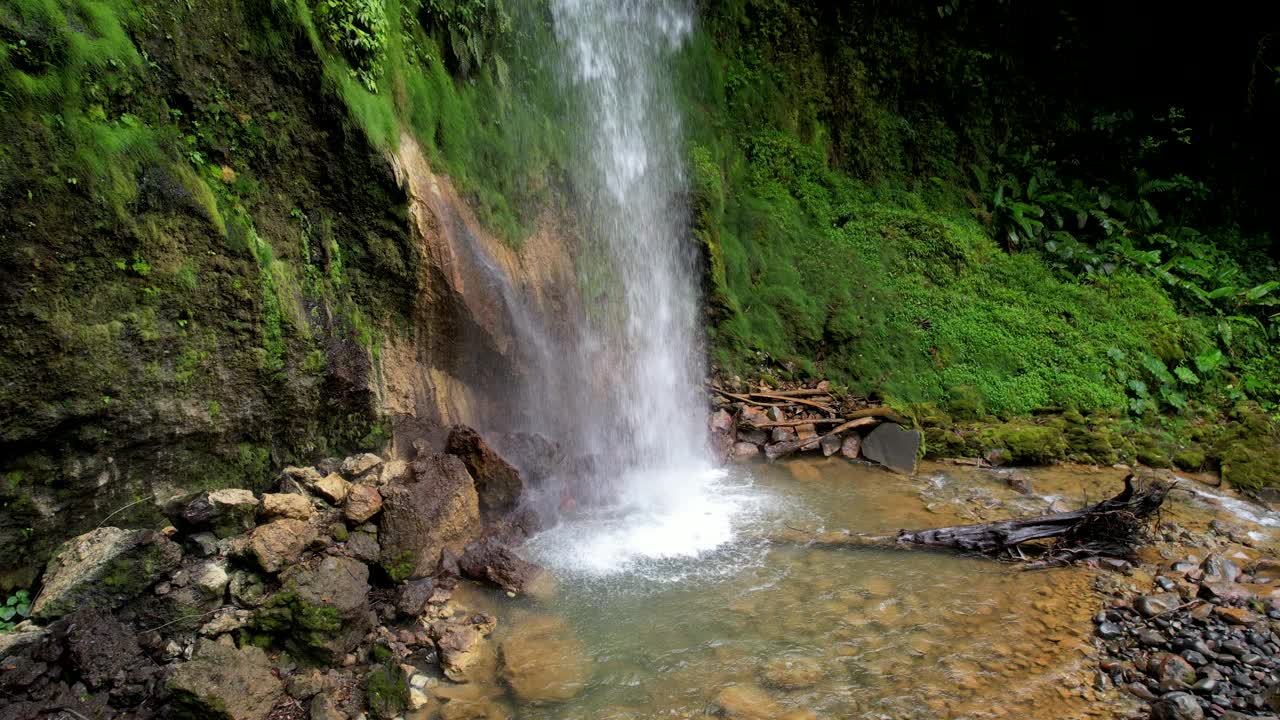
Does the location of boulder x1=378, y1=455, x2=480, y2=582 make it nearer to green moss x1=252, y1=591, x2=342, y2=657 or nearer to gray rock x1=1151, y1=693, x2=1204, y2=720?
green moss x1=252, y1=591, x2=342, y2=657

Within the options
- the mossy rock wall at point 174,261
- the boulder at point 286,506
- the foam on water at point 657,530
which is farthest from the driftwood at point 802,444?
the boulder at point 286,506

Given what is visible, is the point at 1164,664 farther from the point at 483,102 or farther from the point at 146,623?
the point at 483,102

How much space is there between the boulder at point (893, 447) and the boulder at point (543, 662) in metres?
4.86

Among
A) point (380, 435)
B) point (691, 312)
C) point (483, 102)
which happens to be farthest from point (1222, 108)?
point (380, 435)

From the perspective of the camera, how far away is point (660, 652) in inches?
169

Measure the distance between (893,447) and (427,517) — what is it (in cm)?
562

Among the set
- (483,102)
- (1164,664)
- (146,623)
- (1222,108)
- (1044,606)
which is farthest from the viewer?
(1222,108)

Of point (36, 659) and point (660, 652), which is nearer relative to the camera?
point (36, 659)

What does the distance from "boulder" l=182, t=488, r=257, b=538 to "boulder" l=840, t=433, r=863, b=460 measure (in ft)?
21.0

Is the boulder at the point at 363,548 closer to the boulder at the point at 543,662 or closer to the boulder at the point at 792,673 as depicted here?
the boulder at the point at 543,662

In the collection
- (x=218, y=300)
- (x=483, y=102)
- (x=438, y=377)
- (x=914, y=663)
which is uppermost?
(x=483, y=102)

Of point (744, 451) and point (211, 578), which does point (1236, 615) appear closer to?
point (744, 451)

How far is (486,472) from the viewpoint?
5.64 metres

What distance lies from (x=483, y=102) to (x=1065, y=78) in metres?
11.5
